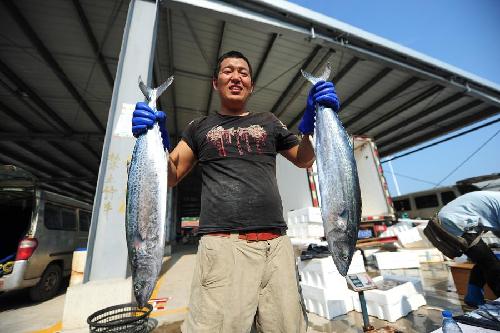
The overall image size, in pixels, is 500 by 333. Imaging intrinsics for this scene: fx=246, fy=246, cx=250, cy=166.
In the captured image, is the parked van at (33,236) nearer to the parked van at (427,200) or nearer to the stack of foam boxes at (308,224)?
the stack of foam boxes at (308,224)

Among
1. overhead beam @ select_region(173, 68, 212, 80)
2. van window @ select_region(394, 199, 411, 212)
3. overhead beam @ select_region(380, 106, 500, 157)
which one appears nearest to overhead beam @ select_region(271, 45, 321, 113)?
overhead beam @ select_region(173, 68, 212, 80)

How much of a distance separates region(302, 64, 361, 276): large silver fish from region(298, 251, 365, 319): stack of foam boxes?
2.53 m

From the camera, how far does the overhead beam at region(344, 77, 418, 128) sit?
349 inches

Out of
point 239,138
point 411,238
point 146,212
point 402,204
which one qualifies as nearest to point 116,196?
point 146,212

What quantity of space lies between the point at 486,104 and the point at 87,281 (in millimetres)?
13965

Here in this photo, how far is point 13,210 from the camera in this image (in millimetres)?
6934

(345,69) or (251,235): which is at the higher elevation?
(345,69)

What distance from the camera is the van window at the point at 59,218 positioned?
20.5 ft

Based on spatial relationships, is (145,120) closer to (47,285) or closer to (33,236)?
(33,236)

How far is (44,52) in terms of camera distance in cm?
654

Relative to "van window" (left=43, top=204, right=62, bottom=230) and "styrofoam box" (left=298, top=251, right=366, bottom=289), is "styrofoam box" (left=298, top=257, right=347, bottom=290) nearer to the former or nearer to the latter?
"styrofoam box" (left=298, top=251, right=366, bottom=289)

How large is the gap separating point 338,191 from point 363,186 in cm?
776

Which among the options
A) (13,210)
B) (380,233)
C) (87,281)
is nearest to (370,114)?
(380,233)

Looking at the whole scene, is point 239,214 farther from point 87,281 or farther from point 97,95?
point 97,95
